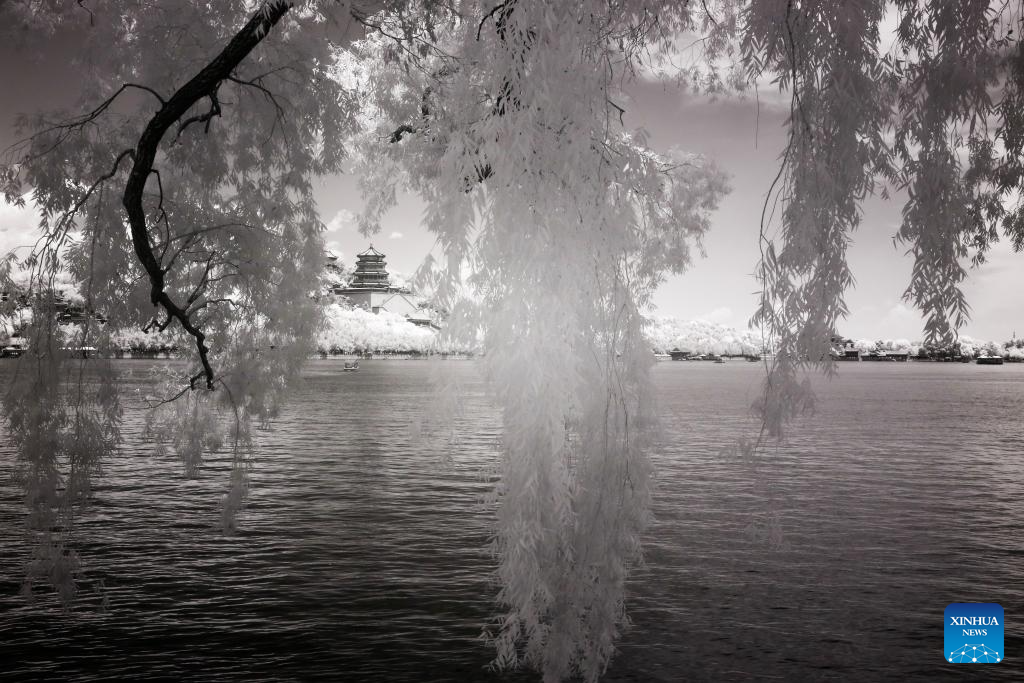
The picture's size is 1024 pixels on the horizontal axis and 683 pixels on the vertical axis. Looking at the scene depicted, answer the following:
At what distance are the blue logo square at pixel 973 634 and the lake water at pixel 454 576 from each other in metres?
0.11

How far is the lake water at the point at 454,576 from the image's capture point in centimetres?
614

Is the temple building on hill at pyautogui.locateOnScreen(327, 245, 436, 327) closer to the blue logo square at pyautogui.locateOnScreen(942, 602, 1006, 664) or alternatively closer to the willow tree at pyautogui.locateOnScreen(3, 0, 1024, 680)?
the blue logo square at pyautogui.locateOnScreen(942, 602, 1006, 664)

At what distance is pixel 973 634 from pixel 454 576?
196 inches

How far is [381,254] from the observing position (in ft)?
408

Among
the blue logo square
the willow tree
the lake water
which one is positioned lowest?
the lake water

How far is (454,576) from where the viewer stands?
27.9 ft

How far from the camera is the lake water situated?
6137 mm

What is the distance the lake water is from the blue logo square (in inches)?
4.3

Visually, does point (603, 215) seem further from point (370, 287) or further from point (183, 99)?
point (370, 287)

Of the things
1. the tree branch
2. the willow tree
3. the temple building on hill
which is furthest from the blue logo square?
the temple building on hill

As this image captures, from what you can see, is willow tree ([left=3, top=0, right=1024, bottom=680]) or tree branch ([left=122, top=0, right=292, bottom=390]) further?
tree branch ([left=122, top=0, right=292, bottom=390])

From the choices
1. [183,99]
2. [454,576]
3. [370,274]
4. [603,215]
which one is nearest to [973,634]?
[454,576]

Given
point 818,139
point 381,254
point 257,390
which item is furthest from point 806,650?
point 381,254

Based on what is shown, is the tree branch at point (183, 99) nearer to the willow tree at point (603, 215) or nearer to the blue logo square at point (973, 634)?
the willow tree at point (603, 215)
